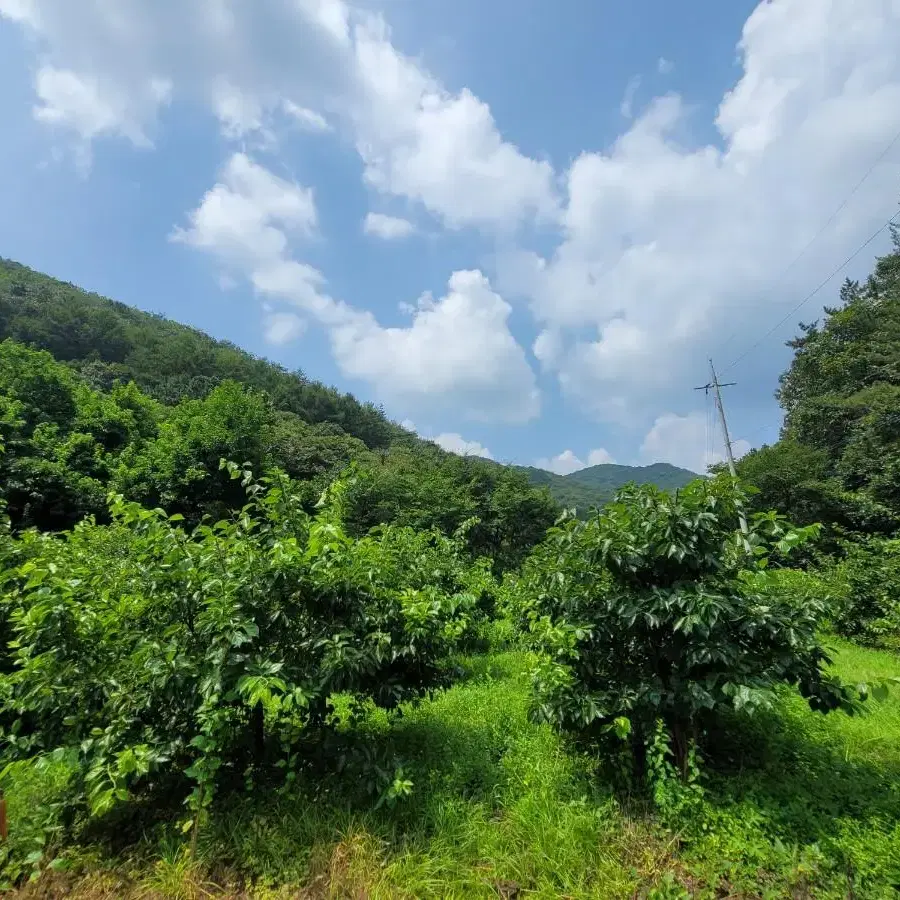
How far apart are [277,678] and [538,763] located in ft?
6.84

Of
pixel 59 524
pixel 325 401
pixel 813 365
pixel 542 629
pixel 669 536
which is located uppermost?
pixel 325 401

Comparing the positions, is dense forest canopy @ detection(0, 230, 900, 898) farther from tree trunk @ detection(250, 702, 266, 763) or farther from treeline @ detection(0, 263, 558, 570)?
treeline @ detection(0, 263, 558, 570)

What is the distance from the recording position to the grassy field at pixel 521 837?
2.40 meters

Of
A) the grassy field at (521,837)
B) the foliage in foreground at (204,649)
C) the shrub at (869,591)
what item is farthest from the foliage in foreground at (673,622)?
the shrub at (869,591)

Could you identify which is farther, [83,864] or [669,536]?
[669,536]

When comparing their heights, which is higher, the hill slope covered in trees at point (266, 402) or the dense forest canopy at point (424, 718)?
the hill slope covered in trees at point (266, 402)

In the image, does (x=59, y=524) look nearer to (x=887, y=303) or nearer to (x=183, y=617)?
(x=183, y=617)

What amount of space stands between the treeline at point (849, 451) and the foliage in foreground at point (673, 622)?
7102mm

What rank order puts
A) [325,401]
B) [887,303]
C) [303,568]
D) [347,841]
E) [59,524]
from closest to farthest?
1. [347,841]
2. [303,568]
3. [59,524]
4. [887,303]
5. [325,401]

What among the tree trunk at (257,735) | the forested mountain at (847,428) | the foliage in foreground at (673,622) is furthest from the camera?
the forested mountain at (847,428)

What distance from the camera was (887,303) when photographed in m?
20.4

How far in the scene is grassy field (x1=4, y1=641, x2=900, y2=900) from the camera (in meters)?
2.40

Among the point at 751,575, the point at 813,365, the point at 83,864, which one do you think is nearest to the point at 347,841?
the point at 83,864

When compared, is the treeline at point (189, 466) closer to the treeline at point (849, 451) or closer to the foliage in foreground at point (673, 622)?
the foliage in foreground at point (673, 622)
